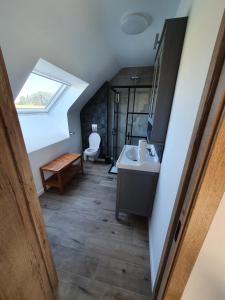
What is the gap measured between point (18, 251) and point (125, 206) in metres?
1.30

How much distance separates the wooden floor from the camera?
3.87 ft

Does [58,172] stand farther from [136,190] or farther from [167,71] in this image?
[167,71]

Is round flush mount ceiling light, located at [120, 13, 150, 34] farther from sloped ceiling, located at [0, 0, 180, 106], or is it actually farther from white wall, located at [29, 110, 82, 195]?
white wall, located at [29, 110, 82, 195]

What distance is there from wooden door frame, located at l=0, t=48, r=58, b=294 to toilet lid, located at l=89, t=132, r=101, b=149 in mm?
2879

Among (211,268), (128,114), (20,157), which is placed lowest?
(211,268)

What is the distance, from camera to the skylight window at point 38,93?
2.15m

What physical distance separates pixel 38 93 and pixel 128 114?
2044 millimetres

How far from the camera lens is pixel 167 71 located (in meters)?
1.17

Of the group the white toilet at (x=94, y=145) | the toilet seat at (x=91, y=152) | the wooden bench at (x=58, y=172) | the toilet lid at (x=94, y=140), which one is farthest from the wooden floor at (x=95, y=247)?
the toilet lid at (x=94, y=140)

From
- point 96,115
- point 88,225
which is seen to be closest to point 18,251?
point 88,225

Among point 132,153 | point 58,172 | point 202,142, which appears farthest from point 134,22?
point 58,172

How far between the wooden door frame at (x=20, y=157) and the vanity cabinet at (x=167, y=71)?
1.15 m

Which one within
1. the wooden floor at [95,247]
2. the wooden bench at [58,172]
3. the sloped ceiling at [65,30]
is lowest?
the wooden floor at [95,247]

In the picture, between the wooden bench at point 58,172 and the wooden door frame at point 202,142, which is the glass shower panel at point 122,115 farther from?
the wooden door frame at point 202,142
